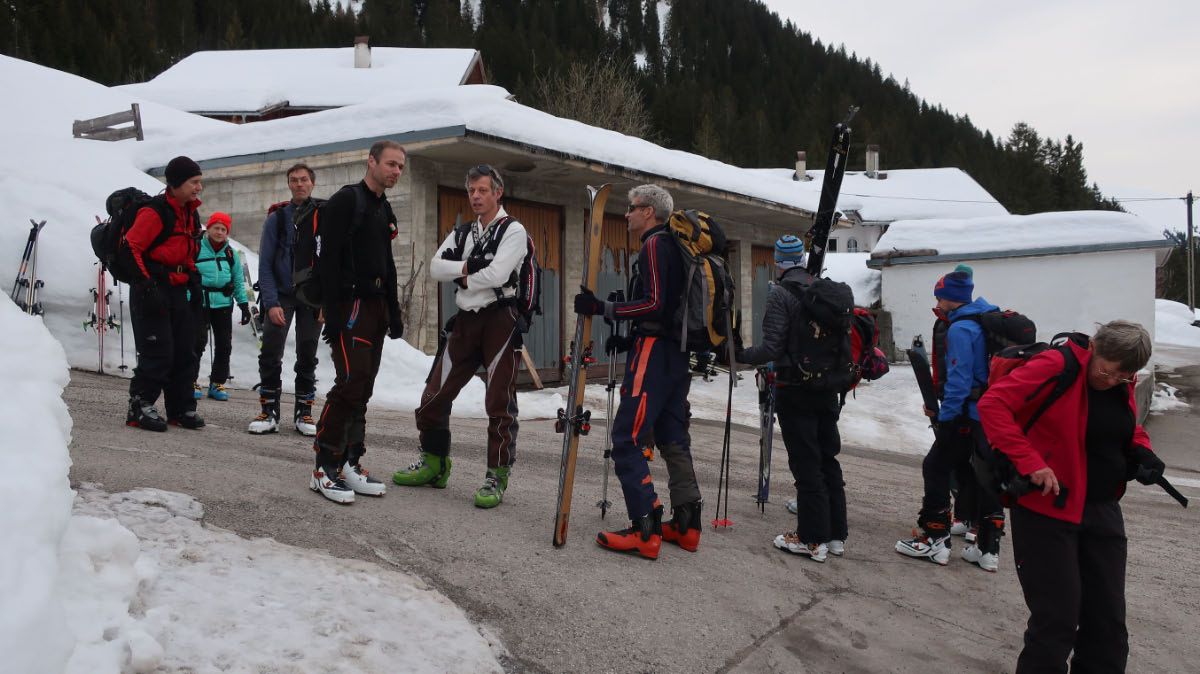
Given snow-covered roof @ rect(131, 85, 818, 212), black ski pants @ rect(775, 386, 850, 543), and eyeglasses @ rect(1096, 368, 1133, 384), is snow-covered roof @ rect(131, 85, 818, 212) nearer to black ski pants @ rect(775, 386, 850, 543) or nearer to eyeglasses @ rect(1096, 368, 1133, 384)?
black ski pants @ rect(775, 386, 850, 543)

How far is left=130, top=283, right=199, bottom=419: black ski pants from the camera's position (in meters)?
5.50

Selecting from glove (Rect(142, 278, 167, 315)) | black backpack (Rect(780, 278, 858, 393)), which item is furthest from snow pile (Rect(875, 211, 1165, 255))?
glove (Rect(142, 278, 167, 315))

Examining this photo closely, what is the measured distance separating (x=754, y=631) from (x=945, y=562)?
207cm

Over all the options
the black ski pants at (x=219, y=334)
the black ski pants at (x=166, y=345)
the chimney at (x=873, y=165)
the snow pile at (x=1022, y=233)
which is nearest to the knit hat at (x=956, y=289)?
the black ski pants at (x=166, y=345)

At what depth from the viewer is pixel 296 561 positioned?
3.50 metres

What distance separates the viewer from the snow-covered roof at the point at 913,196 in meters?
50.2

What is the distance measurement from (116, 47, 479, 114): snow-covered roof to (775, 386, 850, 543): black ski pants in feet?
91.6

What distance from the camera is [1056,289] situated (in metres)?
16.8

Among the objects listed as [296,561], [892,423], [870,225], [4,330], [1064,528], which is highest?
[870,225]

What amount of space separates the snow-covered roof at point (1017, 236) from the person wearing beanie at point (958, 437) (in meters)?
13.1

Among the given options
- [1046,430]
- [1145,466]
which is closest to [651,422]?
[1046,430]

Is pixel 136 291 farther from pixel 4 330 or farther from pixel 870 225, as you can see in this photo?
pixel 870 225

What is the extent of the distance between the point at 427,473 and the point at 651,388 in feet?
5.06

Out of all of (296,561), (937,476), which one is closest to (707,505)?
(937,476)
